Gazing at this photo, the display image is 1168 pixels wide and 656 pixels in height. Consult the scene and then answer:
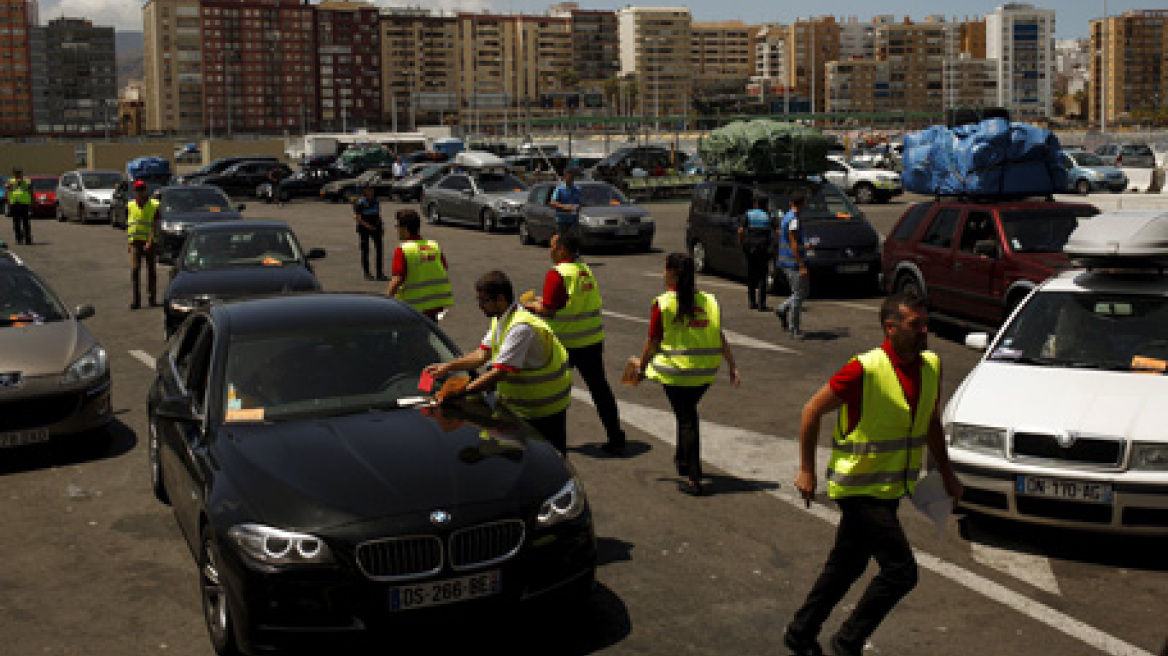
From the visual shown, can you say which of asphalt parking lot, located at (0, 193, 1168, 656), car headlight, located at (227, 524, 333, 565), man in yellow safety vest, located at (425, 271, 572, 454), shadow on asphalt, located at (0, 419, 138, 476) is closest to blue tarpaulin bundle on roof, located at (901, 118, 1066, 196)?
asphalt parking lot, located at (0, 193, 1168, 656)

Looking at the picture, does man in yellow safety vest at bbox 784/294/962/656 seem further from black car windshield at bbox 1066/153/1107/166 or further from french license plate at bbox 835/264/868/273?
black car windshield at bbox 1066/153/1107/166

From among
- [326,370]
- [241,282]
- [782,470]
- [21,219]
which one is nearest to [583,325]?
[782,470]

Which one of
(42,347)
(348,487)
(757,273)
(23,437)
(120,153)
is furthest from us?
(120,153)

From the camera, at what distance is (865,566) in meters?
5.65

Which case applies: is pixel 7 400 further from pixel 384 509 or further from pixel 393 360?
pixel 384 509

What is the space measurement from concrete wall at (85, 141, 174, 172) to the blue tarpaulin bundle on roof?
6152cm

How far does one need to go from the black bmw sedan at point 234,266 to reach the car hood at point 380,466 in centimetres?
877

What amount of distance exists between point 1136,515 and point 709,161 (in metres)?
17.6

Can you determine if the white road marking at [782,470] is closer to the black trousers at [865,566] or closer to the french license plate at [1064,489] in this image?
the french license plate at [1064,489]

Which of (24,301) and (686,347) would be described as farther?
(24,301)

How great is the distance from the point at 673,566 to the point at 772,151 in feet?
54.0

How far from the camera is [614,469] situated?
376 inches

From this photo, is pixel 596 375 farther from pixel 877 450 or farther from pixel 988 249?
pixel 988 249

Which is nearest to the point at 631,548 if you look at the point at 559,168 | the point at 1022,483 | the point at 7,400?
the point at 1022,483
